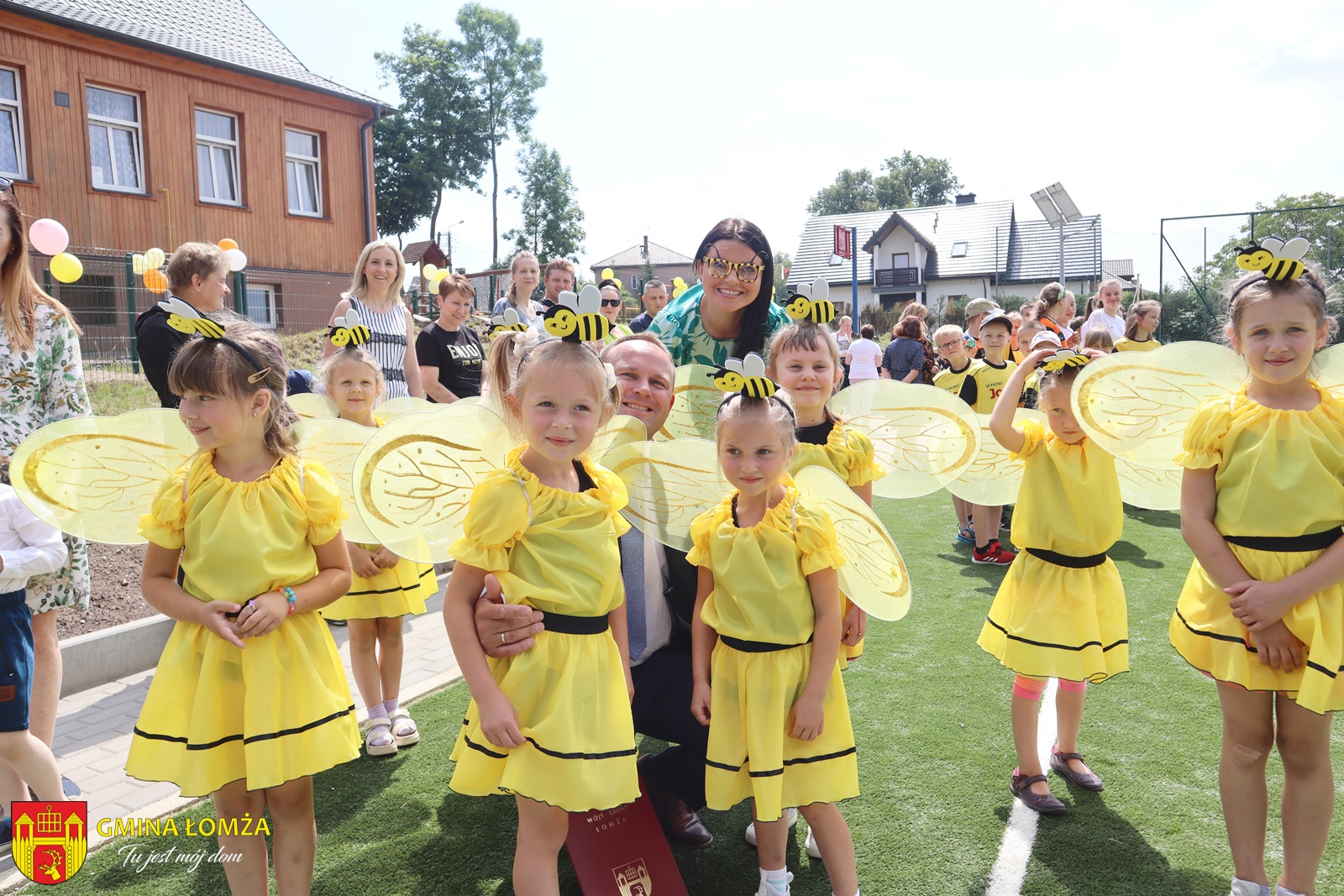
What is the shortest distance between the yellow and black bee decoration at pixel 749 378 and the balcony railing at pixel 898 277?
1612 inches

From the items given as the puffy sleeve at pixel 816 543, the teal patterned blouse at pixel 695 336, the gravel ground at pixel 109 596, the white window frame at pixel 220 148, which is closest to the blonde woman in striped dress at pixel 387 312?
the gravel ground at pixel 109 596

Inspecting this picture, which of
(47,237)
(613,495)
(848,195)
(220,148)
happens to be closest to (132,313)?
(47,237)

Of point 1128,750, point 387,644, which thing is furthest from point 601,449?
point 1128,750

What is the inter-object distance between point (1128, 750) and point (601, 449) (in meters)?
2.48

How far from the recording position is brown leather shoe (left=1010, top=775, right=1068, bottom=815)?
2.78 metres

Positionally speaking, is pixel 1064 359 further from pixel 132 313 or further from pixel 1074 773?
pixel 132 313

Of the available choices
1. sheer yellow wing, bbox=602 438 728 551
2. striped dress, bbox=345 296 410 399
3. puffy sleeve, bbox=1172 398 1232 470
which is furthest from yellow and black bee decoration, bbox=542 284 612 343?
striped dress, bbox=345 296 410 399

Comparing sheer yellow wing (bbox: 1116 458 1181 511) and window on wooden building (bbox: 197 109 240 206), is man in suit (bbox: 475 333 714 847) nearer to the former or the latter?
sheer yellow wing (bbox: 1116 458 1181 511)

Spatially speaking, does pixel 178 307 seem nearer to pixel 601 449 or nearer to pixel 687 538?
pixel 601 449

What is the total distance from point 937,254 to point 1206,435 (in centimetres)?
4163

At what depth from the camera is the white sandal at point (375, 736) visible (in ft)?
10.5

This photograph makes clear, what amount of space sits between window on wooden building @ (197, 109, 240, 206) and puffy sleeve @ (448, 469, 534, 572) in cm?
1508

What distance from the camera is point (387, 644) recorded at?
11.0ft

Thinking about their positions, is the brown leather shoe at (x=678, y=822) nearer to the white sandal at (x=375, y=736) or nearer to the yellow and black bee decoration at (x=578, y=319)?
the white sandal at (x=375, y=736)
